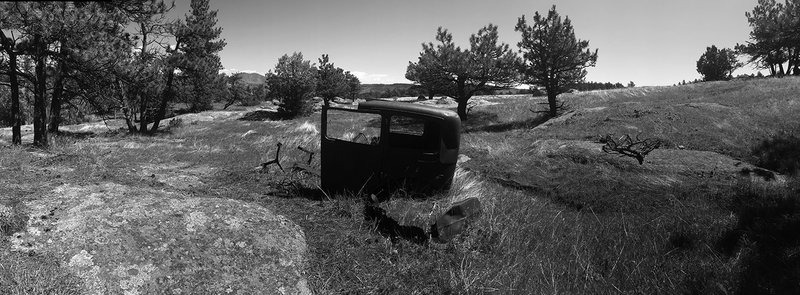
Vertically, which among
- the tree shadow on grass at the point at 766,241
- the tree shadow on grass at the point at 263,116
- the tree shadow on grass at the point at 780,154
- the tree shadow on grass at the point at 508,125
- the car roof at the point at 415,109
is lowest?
the tree shadow on grass at the point at 766,241

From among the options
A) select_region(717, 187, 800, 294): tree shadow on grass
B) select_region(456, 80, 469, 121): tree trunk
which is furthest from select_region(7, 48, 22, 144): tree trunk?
select_region(456, 80, 469, 121): tree trunk

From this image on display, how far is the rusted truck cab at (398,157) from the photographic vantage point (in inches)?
186

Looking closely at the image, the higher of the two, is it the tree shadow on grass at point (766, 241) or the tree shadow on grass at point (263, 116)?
the tree shadow on grass at point (263, 116)

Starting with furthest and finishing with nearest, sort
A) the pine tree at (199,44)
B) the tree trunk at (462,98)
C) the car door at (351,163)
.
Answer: the tree trunk at (462,98) → the pine tree at (199,44) → the car door at (351,163)

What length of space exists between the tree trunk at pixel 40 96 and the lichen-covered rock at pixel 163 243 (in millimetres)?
11250

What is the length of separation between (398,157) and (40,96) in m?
14.3

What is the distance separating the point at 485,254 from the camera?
357 cm

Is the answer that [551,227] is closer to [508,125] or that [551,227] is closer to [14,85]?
[14,85]

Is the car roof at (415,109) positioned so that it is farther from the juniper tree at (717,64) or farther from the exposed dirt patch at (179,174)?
the juniper tree at (717,64)

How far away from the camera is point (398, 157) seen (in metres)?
4.79

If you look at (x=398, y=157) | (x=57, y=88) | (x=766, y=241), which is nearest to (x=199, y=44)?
(x=57, y=88)

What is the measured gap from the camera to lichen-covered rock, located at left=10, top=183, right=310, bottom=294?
2.79 meters

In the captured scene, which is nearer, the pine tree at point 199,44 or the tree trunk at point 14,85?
the tree trunk at point 14,85

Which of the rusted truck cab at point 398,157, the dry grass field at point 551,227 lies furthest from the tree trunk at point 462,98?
the rusted truck cab at point 398,157
